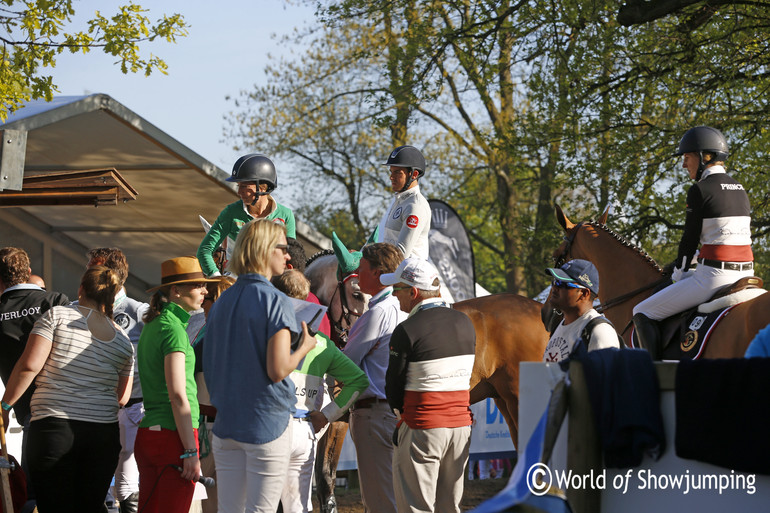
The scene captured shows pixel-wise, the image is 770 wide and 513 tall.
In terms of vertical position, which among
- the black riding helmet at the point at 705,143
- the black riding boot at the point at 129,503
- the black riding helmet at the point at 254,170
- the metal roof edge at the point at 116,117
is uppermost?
the metal roof edge at the point at 116,117

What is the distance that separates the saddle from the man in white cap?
234cm

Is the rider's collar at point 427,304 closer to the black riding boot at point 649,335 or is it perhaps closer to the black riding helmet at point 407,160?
the black riding helmet at point 407,160

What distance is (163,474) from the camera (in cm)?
493

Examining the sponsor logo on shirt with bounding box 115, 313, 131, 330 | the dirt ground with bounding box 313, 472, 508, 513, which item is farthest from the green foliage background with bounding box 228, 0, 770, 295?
the sponsor logo on shirt with bounding box 115, 313, 131, 330

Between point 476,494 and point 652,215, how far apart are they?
5.93 metres

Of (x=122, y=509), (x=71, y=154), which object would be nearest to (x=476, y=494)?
(x=122, y=509)

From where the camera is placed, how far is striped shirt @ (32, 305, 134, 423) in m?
4.98

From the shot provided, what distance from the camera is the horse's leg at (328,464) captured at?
7.13m

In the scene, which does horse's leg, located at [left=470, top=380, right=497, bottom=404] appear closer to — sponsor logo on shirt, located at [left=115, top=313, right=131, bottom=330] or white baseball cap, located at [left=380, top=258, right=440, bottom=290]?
sponsor logo on shirt, located at [left=115, top=313, right=131, bottom=330]

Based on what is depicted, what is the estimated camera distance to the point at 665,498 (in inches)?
116

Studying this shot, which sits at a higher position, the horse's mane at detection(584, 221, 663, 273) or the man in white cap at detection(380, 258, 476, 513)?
the horse's mane at detection(584, 221, 663, 273)

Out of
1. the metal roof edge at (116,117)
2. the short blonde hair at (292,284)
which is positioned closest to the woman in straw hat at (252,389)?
the short blonde hair at (292,284)

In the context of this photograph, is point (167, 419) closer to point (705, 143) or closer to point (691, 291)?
point (691, 291)

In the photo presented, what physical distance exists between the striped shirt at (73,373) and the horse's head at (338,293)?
7.94 ft
